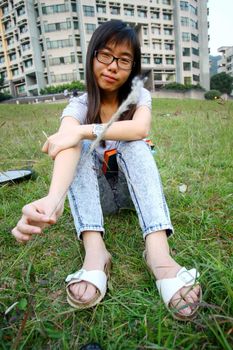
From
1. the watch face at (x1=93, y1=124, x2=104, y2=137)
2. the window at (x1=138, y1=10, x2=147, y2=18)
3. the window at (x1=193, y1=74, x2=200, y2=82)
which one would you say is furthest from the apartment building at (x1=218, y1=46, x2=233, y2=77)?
the watch face at (x1=93, y1=124, x2=104, y2=137)

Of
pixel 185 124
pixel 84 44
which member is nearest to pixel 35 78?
pixel 84 44

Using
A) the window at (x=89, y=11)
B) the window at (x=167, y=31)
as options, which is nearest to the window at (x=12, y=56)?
the window at (x=89, y=11)

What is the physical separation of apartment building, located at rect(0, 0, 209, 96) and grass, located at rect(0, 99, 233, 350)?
34.8 meters

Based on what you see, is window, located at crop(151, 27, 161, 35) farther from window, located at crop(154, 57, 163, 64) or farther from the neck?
the neck

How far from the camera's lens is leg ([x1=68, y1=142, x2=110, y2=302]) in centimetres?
122

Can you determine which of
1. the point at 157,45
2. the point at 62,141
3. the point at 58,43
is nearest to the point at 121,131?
the point at 62,141

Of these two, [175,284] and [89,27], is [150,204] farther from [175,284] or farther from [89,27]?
[89,27]

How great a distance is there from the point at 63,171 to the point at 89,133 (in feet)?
0.83

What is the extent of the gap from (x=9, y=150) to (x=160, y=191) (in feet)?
9.58

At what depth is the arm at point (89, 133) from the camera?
1204mm

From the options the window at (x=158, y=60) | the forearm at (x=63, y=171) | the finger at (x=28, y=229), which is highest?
the window at (x=158, y=60)

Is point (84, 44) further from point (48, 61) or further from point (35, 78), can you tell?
point (35, 78)

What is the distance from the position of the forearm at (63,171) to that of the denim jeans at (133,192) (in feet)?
0.43

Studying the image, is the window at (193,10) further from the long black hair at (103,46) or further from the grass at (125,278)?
the long black hair at (103,46)
